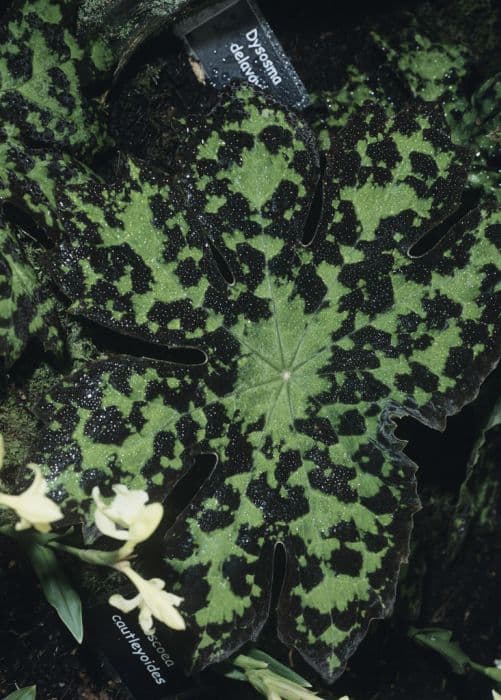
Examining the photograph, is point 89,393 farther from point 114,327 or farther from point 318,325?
point 318,325

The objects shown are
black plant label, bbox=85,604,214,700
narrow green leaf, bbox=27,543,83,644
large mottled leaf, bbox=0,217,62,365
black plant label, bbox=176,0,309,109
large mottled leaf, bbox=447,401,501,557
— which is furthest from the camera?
large mottled leaf, bbox=447,401,501,557

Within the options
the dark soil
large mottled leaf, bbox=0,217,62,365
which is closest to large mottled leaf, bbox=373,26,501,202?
the dark soil

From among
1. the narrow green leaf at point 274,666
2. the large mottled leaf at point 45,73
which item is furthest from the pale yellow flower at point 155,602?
the large mottled leaf at point 45,73

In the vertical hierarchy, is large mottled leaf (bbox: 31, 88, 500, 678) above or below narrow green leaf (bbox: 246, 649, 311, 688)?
above

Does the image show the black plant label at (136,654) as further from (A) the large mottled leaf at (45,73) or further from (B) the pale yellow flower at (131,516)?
(A) the large mottled leaf at (45,73)

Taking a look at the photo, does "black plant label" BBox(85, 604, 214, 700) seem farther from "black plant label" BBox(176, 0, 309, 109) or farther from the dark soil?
"black plant label" BBox(176, 0, 309, 109)

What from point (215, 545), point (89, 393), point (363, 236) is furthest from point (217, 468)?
point (363, 236)
